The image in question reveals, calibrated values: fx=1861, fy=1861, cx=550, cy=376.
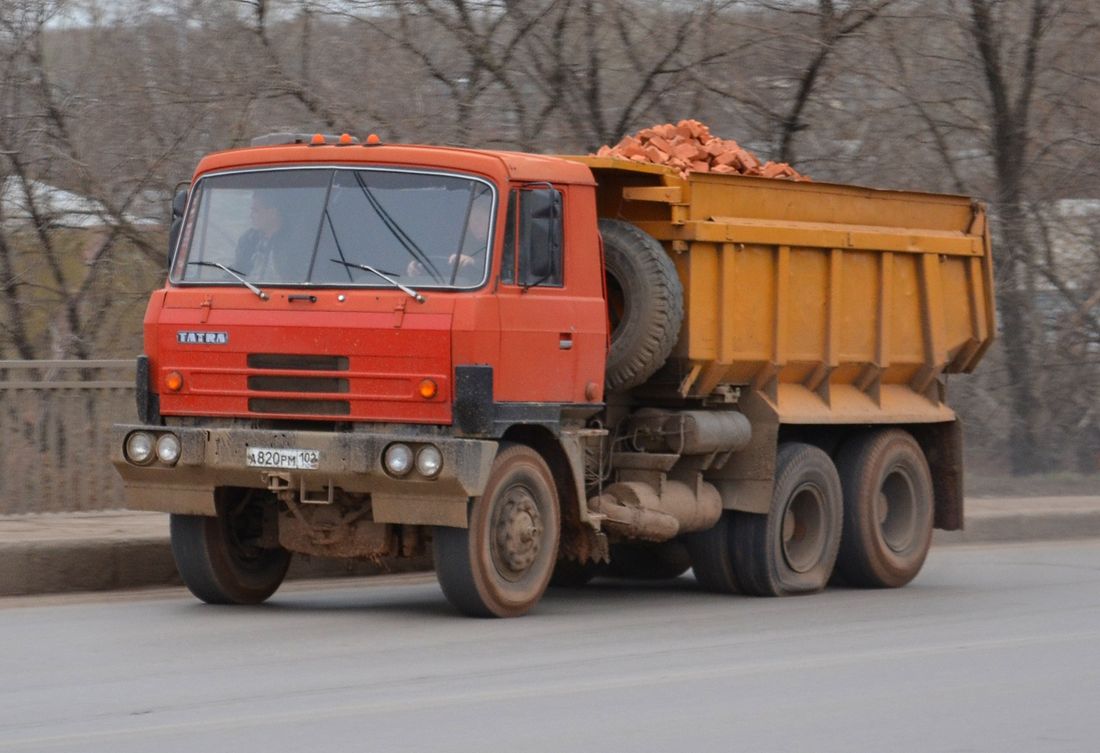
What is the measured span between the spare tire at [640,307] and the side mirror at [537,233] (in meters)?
1.05

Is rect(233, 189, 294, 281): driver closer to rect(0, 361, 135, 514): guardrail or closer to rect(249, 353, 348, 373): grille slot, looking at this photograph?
rect(249, 353, 348, 373): grille slot

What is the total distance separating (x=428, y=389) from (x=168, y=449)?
58.5 inches

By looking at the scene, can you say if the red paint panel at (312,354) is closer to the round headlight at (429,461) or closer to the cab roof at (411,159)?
the round headlight at (429,461)

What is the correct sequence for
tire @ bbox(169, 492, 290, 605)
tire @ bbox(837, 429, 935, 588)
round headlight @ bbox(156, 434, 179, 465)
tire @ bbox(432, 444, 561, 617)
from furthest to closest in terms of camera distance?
tire @ bbox(837, 429, 935, 588)
tire @ bbox(169, 492, 290, 605)
round headlight @ bbox(156, 434, 179, 465)
tire @ bbox(432, 444, 561, 617)

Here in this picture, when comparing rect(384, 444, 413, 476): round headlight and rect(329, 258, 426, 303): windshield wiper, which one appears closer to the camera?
rect(384, 444, 413, 476): round headlight

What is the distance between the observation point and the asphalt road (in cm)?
660

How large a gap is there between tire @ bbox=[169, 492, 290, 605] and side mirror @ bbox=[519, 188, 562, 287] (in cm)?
212

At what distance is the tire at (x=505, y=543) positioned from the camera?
9.52 metres

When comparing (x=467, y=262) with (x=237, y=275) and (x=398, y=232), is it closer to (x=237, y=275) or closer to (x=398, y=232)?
(x=398, y=232)

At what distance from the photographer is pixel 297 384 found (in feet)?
31.8

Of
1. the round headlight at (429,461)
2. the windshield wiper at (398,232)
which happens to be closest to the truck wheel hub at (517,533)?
the round headlight at (429,461)

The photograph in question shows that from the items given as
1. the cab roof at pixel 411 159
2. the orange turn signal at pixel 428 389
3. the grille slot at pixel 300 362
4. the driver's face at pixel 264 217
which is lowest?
the orange turn signal at pixel 428 389

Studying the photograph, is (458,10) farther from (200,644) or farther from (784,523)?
(200,644)

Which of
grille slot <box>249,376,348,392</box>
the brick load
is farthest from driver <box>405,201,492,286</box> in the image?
the brick load
